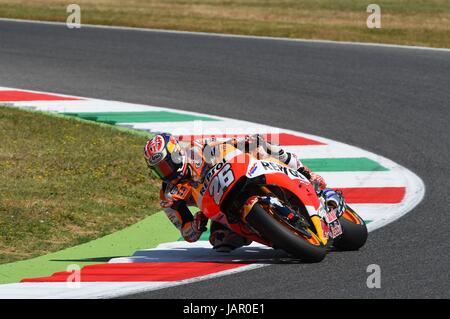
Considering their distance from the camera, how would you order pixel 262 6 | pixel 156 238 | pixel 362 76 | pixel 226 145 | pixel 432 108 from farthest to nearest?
pixel 262 6
pixel 362 76
pixel 432 108
pixel 156 238
pixel 226 145

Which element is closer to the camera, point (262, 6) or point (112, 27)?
point (112, 27)

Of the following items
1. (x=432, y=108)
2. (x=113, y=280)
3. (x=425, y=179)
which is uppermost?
(x=432, y=108)

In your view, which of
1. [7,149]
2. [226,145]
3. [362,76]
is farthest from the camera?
[362,76]

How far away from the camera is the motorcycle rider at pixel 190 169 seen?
9312 mm

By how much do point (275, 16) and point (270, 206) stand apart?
17034mm

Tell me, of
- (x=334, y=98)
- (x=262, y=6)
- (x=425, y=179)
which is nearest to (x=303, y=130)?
(x=334, y=98)

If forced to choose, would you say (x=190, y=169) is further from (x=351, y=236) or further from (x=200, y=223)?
(x=351, y=236)

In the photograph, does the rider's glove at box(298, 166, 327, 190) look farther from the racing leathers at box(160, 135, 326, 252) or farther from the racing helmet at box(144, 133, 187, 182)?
the racing helmet at box(144, 133, 187, 182)

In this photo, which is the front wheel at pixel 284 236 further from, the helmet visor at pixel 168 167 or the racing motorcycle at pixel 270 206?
the helmet visor at pixel 168 167

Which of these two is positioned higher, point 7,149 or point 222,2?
point 222,2

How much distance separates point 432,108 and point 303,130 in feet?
6.94

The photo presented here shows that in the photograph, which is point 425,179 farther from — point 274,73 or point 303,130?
point 274,73

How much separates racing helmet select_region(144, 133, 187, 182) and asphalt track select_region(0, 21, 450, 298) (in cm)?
116

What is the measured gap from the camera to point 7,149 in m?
13.9
